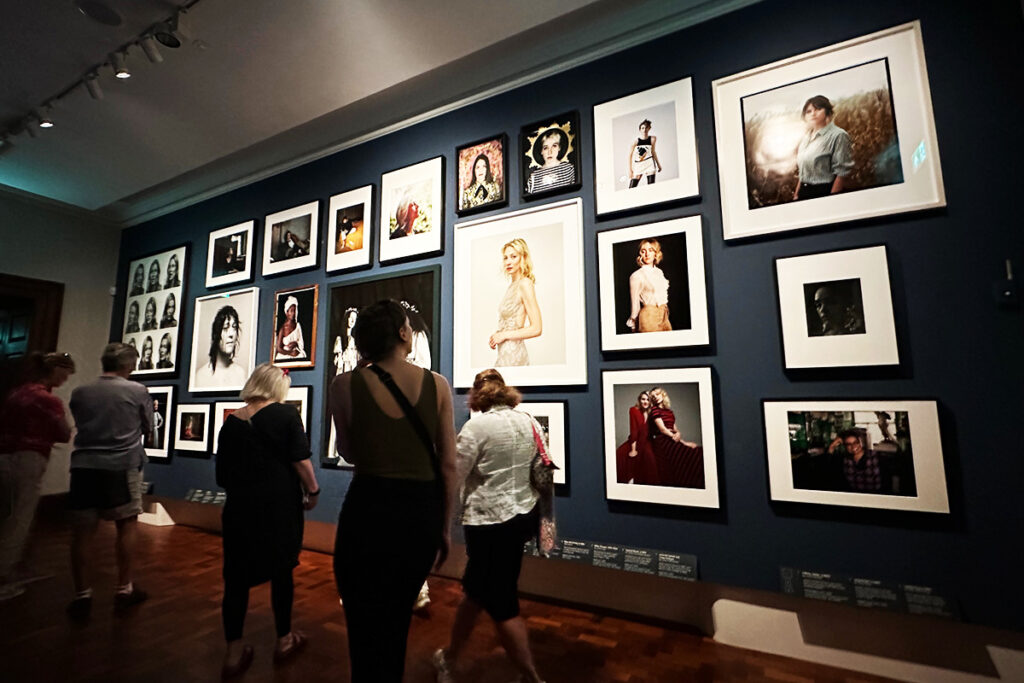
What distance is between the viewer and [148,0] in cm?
333

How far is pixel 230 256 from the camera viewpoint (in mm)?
5996

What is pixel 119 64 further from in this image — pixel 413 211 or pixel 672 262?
pixel 672 262

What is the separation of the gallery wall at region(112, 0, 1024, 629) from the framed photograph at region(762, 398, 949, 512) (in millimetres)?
Result: 68

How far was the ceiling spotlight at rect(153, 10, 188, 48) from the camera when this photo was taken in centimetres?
344

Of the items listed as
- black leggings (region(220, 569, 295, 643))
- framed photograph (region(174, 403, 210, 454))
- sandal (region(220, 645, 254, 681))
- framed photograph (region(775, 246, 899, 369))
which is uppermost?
framed photograph (region(775, 246, 899, 369))

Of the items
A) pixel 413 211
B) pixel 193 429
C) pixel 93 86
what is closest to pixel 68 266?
pixel 193 429

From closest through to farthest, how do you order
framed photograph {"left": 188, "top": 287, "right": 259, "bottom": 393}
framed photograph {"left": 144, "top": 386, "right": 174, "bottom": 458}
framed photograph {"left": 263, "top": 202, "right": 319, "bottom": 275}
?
1. framed photograph {"left": 263, "top": 202, "right": 319, "bottom": 275}
2. framed photograph {"left": 188, "top": 287, "right": 259, "bottom": 393}
3. framed photograph {"left": 144, "top": 386, "right": 174, "bottom": 458}

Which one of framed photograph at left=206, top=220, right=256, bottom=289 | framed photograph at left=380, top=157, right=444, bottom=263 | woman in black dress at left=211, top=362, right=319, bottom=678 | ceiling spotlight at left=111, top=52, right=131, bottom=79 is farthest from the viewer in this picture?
framed photograph at left=206, top=220, right=256, bottom=289

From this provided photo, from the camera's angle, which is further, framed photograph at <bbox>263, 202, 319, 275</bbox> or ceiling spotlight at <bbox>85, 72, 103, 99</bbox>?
framed photograph at <bbox>263, 202, 319, 275</bbox>

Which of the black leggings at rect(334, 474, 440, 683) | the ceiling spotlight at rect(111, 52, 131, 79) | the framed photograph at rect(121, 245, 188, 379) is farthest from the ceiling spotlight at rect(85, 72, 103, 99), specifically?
the black leggings at rect(334, 474, 440, 683)

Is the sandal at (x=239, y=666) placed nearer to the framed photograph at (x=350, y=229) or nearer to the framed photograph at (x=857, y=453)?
the framed photograph at (x=857, y=453)

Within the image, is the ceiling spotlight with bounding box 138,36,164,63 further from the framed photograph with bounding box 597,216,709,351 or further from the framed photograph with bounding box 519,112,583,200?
the framed photograph with bounding box 597,216,709,351

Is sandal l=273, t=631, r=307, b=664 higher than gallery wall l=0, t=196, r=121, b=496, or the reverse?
gallery wall l=0, t=196, r=121, b=496

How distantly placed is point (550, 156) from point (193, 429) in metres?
5.55
